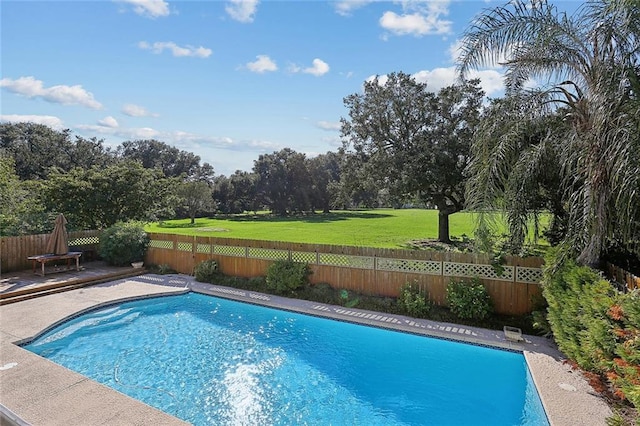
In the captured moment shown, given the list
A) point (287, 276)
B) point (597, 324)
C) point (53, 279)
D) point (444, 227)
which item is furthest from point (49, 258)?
point (444, 227)

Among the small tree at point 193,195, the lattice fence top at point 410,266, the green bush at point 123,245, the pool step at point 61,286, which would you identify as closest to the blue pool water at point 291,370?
the lattice fence top at point 410,266

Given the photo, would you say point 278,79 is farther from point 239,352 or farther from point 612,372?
point 612,372

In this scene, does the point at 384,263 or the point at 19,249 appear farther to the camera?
the point at 19,249

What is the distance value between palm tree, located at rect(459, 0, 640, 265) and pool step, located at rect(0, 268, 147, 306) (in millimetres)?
10754

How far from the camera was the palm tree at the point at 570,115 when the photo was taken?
4.32m

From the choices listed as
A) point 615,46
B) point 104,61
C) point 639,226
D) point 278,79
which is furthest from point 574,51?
point 104,61

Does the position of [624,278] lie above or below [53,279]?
above

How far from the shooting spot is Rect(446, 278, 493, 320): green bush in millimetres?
7461

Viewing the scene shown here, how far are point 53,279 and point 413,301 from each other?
33.8ft

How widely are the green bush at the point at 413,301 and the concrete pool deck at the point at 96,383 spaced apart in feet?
1.12

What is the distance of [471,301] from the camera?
7527 millimetres

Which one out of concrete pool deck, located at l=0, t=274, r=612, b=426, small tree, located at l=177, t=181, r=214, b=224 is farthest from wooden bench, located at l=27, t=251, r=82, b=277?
small tree, located at l=177, t=181, r=214, b=224

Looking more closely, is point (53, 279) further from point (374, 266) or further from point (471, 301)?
point (471, 301)

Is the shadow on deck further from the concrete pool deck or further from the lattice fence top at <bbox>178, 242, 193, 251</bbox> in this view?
the lattice fence top at <bbox>178, 242, 193, 251</bbox>
